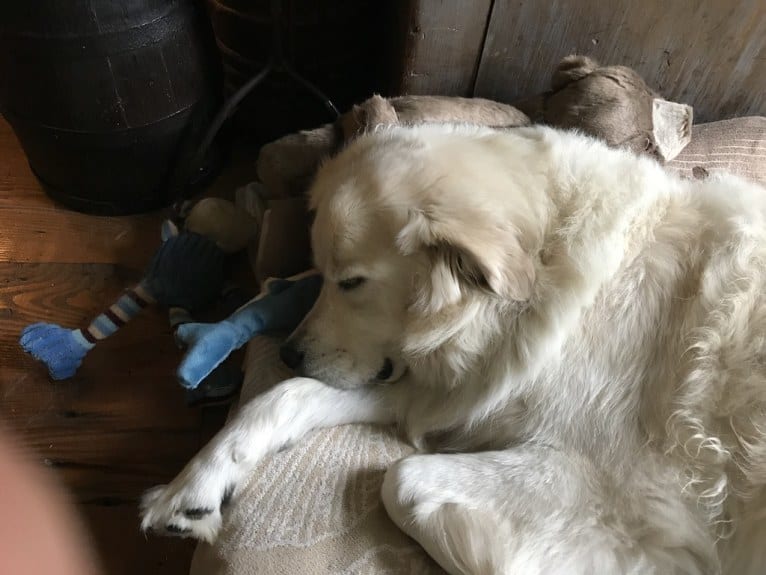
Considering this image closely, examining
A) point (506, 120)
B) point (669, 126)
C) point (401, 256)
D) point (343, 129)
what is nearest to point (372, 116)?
point (343, 129)

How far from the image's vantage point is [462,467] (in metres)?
1.37

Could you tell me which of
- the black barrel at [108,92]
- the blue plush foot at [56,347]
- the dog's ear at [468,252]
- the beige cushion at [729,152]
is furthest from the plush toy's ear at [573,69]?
the blue plush foot at [56,347]

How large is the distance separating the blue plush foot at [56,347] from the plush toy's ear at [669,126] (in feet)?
6.31

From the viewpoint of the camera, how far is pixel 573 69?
197 cm

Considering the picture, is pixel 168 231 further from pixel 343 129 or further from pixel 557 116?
pixel 557 116

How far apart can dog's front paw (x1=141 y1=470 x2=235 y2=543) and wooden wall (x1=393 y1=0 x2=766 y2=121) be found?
1.44 m

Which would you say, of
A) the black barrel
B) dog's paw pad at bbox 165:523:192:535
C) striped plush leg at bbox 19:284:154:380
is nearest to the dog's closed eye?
dog's paw pad at bbox 165:523:192:535

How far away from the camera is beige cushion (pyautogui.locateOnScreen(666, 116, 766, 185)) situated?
2.16 m

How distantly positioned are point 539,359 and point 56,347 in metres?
1.44

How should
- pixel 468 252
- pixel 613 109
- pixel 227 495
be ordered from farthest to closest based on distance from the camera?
pixel 613 109, pixel 227 495, pixel 468 252

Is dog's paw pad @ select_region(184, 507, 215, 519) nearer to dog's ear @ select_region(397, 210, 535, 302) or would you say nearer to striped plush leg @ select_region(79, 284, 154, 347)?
dog's ear @ select_region(397, 210, 535, 302)

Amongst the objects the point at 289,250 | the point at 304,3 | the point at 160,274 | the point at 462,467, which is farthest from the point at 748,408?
the point at 304,3

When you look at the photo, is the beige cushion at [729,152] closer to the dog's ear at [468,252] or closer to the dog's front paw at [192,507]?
the dog's ear at [468,252]

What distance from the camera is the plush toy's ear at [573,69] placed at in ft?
6.42
